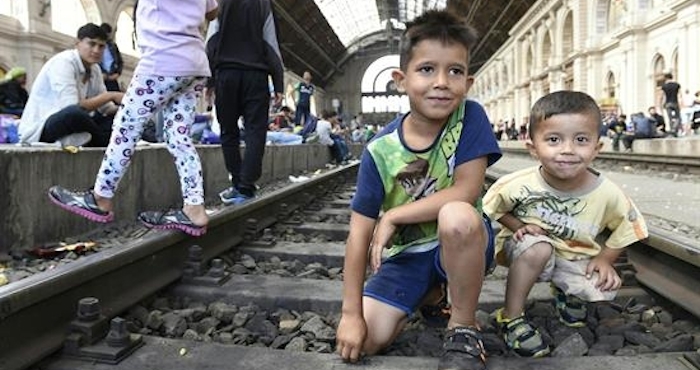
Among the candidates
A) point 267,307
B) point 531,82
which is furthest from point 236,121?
point 531,82

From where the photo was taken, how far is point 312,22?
5238 cm

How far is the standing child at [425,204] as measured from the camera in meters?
2.08

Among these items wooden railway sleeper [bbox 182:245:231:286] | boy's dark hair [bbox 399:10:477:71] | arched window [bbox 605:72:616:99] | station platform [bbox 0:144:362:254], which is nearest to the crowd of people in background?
arched window [bbox 605:72:616:99]

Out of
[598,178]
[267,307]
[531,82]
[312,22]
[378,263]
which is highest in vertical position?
[312,22]

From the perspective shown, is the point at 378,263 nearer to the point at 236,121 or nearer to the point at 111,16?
the point at 236,121

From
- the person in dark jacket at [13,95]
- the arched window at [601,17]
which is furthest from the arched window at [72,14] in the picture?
the arched window at [601,17]

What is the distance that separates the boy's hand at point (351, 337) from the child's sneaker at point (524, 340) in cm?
56

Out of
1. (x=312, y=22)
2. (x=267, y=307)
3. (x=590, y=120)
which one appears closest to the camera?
(x=590, y=120)

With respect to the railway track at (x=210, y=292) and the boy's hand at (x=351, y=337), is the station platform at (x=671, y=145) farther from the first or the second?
the boy's hand at (x=351, y=337)

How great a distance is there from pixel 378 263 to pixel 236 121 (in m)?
3.25

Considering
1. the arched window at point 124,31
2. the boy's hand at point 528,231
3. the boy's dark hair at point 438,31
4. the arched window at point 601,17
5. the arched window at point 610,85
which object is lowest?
the boy's hand at point 528,231

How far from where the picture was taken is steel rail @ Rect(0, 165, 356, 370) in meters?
1.92

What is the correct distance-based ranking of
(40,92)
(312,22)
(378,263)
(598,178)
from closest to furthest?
(378,263) < (598,178) < (40,92) < (312,22)

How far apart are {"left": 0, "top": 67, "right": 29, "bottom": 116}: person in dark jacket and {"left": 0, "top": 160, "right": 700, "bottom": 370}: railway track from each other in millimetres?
4055
